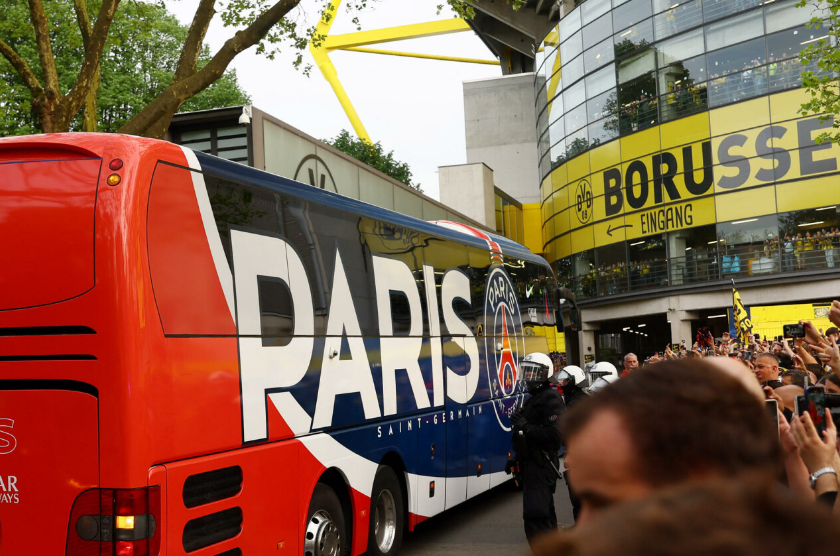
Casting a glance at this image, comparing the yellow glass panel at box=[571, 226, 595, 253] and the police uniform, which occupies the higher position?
the yellow glass panel at box=[571, 226, 595, 253]

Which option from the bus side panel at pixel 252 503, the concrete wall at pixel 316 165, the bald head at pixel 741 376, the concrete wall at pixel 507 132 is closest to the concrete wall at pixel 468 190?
the concrete wall at pixel 507 132

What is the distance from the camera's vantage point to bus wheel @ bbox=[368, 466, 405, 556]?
26.1ft

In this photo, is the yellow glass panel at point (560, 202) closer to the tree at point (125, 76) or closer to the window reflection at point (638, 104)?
the window reflection at point (638, 104)

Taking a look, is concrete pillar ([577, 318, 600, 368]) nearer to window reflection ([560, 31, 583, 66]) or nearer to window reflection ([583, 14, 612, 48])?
window reflection ([560, 31, 583, 66])

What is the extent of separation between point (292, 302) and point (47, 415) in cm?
210

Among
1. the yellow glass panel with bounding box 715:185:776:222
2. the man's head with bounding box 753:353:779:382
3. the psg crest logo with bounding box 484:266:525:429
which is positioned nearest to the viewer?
the man's head with bounding box 753:353:779:382

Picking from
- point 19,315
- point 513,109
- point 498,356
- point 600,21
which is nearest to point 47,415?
point 19,315

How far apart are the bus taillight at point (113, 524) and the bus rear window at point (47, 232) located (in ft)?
4.13

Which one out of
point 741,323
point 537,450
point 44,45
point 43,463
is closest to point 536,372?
point 537,450

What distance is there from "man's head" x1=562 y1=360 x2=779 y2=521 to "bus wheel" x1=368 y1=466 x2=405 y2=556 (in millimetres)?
6831

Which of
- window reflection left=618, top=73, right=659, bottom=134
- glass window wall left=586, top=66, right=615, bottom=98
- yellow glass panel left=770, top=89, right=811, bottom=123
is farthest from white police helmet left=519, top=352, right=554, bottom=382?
glass window wall left=586, top=66, right=615, bottom=98

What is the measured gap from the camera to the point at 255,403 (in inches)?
236

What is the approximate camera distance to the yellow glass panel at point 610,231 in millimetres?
36406

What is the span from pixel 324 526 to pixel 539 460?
2404 millimetres
